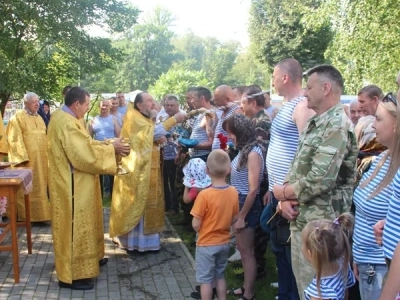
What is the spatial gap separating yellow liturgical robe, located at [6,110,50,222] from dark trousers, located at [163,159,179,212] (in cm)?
196

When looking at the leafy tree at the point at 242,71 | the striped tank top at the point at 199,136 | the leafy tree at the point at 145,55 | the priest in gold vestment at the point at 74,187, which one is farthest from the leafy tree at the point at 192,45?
the priest in gold vestment at the point at 74,187

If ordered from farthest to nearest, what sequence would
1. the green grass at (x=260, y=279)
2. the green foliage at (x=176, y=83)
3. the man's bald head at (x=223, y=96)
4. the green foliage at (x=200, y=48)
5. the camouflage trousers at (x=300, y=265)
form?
the green foliage at (x=200, y=48), the green foliage at (x=176, y=83), the man's bald head at (x=223, y=96), the green grass at (x=260, y=279), the camouflage trousers at (x=300, y=265)

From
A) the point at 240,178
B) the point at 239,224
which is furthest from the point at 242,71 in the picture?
the point at 239,224

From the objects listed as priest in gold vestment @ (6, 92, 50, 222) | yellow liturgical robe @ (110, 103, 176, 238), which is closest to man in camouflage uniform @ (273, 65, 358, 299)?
yellow liturgical robe @ (110, 103, 176, 238)

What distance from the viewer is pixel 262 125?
15.7 feet

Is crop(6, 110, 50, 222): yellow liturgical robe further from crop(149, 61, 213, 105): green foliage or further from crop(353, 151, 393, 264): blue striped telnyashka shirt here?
crop(149, 61, 213, 105): green foliage

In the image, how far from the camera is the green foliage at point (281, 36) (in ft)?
101

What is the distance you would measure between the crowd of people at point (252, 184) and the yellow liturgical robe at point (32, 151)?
16 mm

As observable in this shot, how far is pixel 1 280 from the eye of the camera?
512 cm

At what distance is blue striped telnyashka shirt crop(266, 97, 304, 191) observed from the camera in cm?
362

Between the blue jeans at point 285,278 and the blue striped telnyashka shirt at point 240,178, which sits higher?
the blue striped telnyashka shirt at point 240,178

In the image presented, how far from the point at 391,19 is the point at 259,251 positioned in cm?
873

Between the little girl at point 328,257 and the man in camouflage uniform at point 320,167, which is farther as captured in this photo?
the man in camouflage uniform at point 320,167

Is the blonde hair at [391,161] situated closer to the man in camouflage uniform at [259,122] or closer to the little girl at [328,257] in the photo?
the little girl at [328,257]
